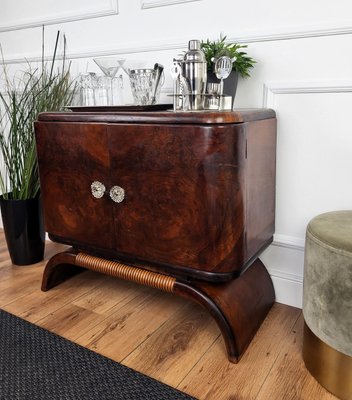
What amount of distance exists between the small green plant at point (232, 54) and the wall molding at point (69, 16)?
1.72ft

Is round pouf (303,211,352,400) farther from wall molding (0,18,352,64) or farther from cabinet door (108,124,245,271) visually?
wall molding (0,18,352,64)

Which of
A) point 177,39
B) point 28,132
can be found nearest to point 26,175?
point 28,132

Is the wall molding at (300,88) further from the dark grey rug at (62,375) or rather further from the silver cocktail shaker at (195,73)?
the dark grey rug at (62,375)

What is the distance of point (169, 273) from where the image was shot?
1.15 metres

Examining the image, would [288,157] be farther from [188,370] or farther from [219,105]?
[188,370]

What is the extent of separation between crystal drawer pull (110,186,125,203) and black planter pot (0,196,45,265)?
68 centimetres

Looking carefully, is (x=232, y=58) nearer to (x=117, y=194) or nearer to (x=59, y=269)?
(x=117, y=194)

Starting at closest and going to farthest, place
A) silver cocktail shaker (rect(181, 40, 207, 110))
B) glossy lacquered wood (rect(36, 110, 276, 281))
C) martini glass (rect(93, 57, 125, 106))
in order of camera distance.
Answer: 1. glossy lacquered wood (rect(36, 110, 276, 281))
2. silver cocktail shaker (rect(181, 40, 207, 110))
3. martini glass (rect(93, 57, 125, 106))

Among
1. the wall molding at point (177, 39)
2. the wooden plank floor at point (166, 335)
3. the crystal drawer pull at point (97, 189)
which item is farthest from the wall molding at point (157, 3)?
the wooden plank floor at point (166, 335)

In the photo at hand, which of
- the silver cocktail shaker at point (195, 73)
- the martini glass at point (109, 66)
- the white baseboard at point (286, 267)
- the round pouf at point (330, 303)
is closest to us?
the round pouf at point (330, 303)

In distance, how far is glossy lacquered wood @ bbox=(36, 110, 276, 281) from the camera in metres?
0.99

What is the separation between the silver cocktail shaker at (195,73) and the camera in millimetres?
1106

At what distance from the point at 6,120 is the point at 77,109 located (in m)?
1.01

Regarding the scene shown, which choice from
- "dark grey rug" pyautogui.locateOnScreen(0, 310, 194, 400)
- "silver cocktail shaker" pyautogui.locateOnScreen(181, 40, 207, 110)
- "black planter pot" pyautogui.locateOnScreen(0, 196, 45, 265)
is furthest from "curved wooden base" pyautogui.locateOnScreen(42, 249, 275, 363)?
"silver cocktail shaker" pyautogui.locateOnScreen(181, 40, 207, 110)
